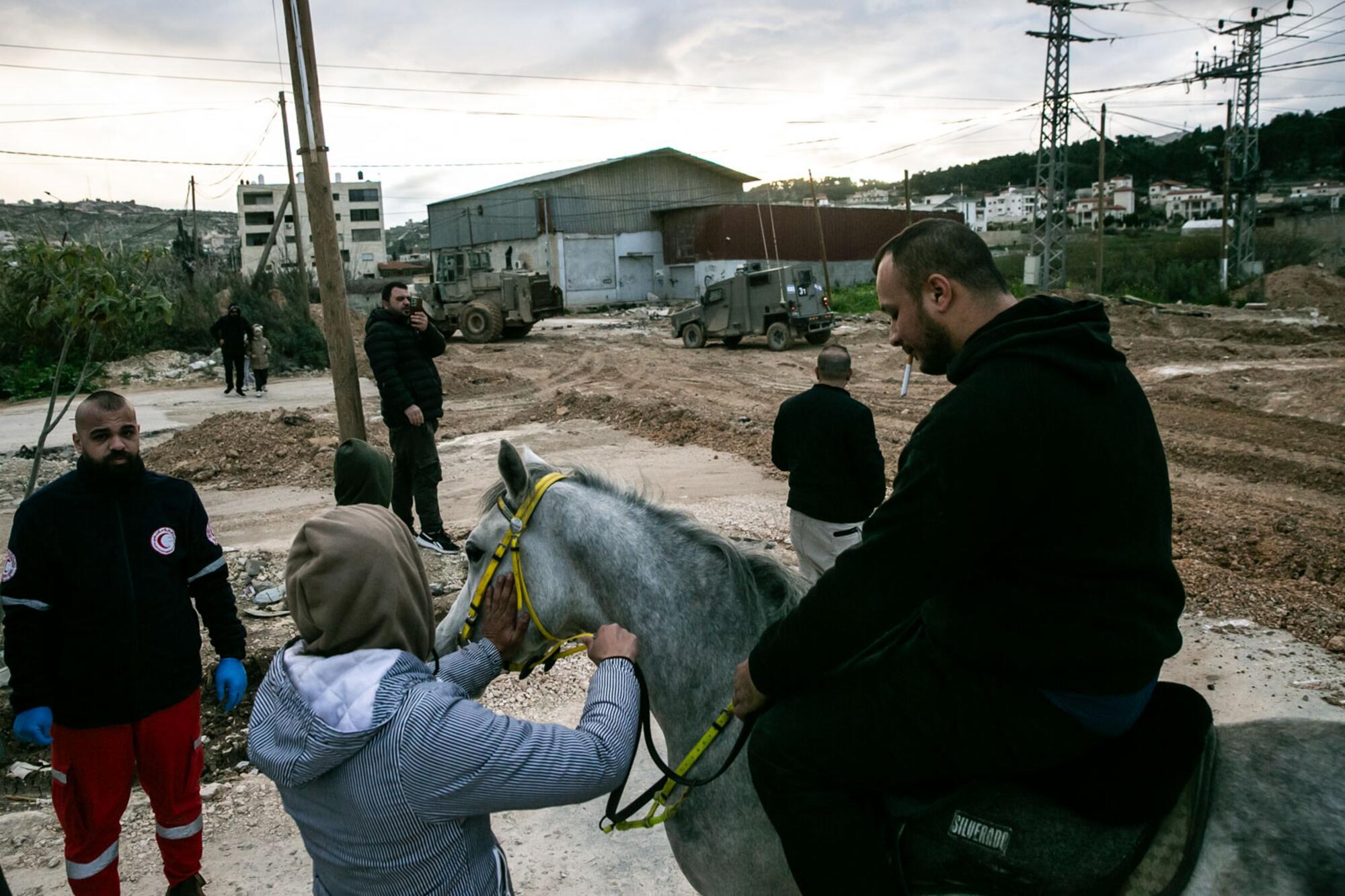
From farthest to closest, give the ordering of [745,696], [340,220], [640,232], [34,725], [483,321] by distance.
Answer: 1. [340,220]
2. [640,232]
3. [483,321]
4. [34,725]
5. [745,696]

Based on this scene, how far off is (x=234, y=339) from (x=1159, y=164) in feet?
299

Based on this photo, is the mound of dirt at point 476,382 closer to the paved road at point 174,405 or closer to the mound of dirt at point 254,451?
the paved road at point 174,405

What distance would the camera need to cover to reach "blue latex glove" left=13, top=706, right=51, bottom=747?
3121mm

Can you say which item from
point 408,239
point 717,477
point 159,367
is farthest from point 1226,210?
point 408,239

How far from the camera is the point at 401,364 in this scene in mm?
7875

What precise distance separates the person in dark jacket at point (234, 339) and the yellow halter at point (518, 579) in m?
18.2

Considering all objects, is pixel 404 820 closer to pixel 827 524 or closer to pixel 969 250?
pixel 969 250

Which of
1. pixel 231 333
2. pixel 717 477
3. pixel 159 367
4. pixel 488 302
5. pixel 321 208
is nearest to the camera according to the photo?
pixel 321 208

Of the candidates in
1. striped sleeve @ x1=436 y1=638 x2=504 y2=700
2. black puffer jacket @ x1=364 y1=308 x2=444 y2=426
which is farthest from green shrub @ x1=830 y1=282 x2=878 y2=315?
striped sleeve @ x1=436 y1=638 x2=504 y2=700

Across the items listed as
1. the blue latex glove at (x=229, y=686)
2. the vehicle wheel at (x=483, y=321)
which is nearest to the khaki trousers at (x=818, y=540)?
the blue latex glove at (x=229, y=686)

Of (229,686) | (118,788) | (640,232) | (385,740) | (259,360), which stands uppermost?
(640,232)

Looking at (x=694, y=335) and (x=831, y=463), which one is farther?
(x=694, y=335)

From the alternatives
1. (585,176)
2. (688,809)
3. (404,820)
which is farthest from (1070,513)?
(585,176)

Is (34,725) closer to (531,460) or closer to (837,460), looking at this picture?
(531,460)
